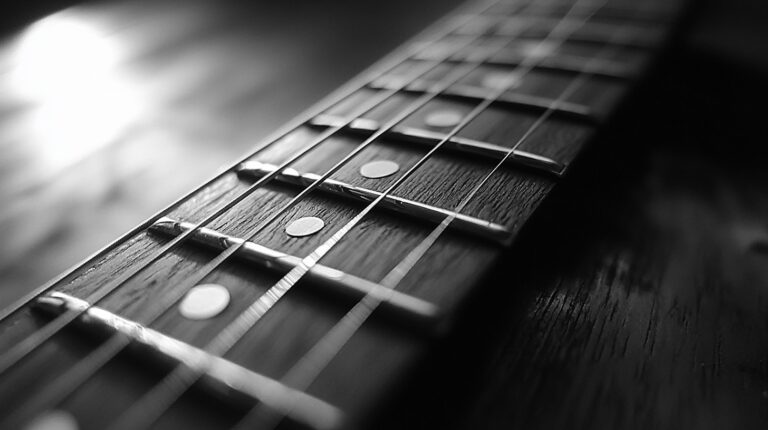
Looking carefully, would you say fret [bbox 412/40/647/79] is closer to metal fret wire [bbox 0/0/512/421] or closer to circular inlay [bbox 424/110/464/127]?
circular inlay [bbox 424/110/464/127]

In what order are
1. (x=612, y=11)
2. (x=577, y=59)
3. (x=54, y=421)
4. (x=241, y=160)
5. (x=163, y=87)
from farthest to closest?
(x=612, y=11), (x=163, y=87), (x=577, y=59), (x=241, y=160), (x=54, y=421)

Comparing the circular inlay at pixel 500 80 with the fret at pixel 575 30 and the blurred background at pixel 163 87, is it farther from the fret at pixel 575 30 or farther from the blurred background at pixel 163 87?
the blurred background at pixel 163 87

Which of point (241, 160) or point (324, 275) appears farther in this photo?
point (241, 160)

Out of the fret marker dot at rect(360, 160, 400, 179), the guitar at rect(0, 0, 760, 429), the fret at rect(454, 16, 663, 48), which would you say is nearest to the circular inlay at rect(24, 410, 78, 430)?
the guitar at rect(0, 0, 760, 429)

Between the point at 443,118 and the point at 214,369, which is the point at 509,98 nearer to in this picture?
the point at 443,118

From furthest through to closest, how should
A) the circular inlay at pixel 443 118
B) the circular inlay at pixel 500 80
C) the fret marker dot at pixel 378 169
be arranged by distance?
the circular inlay at pixel 500 80 < the circular inlay at pixel 443 118 < the fret marker dot at pixel 378 169

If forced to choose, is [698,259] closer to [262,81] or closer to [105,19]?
[262,81]

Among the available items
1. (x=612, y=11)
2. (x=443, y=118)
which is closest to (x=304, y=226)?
(x=443, y=118)

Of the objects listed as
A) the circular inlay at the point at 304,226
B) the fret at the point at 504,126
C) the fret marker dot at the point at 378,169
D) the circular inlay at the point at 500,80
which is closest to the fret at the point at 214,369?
the circular inlay at the point at 304,226
